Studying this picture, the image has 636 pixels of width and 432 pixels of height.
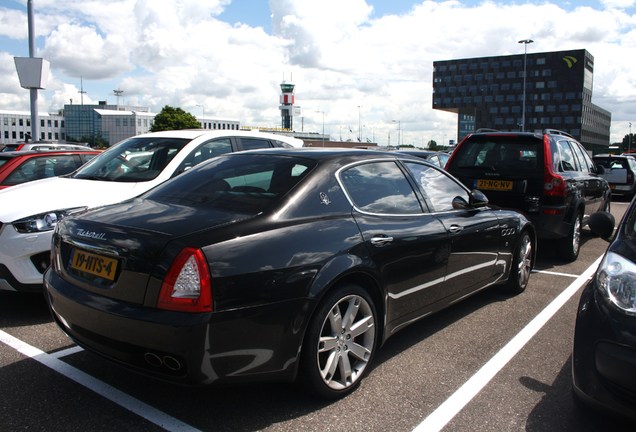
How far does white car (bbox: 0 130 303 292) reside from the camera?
4473 millimetres

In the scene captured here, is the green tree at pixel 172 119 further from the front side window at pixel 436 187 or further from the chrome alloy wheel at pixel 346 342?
the chrome alloy wheel at pixel 346 342

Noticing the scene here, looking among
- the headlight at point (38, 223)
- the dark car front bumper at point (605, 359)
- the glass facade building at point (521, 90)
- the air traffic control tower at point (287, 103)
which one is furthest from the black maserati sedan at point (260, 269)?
the air traffic control tower at point (287, 103)

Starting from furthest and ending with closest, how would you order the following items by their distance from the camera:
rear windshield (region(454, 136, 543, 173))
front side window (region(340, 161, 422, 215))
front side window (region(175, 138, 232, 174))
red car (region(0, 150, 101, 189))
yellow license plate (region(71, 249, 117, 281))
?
red car (region(0, 150, 101, 189)), rear windshield (region(454, 136, 543, 173)), front side window (region(175, 138, 232, 174)), front side window (region(340, 161, 422, 215)), yellow license plate (region(71, 249, 117, 281))

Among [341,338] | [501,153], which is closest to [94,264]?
[341,338]

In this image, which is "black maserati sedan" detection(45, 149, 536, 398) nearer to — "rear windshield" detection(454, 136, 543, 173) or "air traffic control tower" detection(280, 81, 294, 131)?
"rear windshield" detection(454, 136, 543, 173)

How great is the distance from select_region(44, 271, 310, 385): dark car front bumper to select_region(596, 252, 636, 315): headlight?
1.55 metres

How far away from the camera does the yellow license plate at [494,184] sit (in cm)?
702

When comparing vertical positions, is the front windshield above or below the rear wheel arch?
above

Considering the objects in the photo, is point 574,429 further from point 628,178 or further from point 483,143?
point 628,178

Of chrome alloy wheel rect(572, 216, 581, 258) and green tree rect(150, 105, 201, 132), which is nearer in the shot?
chrome alloy wheel rect(572, 216, 581, 258)

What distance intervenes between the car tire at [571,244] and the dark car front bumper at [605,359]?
4.69m

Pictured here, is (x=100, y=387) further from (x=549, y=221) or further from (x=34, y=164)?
(x=549, y=221)

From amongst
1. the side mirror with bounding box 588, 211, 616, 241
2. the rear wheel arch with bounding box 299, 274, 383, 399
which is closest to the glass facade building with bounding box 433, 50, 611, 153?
the side mirror with bounding box 588, 211, 616, 241

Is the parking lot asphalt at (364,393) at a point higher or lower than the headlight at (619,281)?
lower
